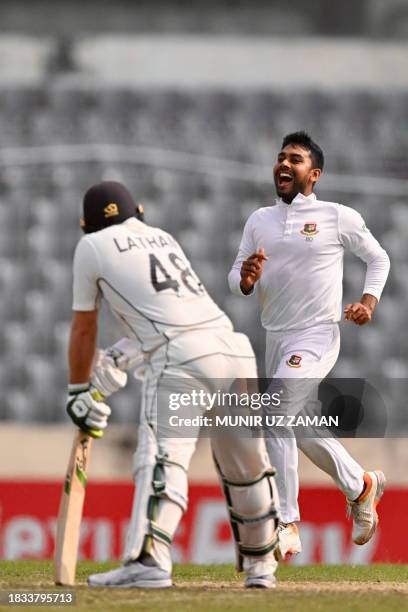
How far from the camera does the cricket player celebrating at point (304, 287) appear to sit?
20.6 feet

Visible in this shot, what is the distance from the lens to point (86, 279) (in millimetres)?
5316

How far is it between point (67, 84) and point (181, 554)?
3.99 m

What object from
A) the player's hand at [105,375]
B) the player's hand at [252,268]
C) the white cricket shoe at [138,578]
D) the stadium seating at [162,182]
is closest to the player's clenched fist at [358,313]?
the player's hand at [252,268]

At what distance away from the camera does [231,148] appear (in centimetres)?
1096

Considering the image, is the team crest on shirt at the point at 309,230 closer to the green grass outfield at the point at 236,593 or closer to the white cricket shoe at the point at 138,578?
the green grass outfield at the point at 236,593

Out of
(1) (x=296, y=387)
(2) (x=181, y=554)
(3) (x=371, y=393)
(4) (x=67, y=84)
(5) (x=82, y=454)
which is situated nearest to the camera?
(5) (x=82, y=454)

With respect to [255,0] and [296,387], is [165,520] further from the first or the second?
[255,0]

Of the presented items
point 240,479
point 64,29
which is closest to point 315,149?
point 240,479

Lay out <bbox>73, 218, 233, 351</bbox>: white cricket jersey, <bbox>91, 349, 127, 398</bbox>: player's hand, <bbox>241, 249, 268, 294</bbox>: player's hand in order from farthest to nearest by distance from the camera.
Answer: <bbox>241, 249, 268, 294</bbox>: player's hand → <bbox>91, 349, 127, 398</bbox>: player's hand → <bbox>73, 218, 233, 351</bbox>: white cricket jersey

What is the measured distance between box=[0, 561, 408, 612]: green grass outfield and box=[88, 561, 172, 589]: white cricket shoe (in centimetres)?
3

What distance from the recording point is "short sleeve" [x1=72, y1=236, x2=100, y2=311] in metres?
5.30

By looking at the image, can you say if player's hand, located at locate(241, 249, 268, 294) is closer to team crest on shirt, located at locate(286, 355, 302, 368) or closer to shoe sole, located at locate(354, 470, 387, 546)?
team crest on shirt, located at locate(286, 355, 302, 368)

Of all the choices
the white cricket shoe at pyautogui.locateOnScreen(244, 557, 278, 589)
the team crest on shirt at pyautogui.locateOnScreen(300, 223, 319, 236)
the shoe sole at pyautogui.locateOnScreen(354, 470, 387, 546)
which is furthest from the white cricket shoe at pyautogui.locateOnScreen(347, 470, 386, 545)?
the team crest on shirt at pyautogui.locateOnScreen(300, 223, 319, 236)

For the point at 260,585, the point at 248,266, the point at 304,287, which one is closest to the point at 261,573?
the point at 260,585
